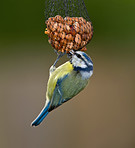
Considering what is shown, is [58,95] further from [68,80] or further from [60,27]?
[60,27]

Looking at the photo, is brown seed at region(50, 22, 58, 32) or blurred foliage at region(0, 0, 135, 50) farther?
blurred foliage at region(0, 0, 135, 50)

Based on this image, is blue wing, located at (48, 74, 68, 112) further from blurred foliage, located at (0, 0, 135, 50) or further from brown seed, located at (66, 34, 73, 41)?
blurred foliage, located at (0, 0, 135, 50)

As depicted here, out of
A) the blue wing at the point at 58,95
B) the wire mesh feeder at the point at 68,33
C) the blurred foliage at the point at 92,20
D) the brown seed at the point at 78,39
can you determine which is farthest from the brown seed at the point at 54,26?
the blurred foliage at the point at 92,20

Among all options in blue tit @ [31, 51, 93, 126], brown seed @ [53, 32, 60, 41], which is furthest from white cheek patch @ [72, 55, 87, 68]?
brown seed @ [53, 32, 60, 41]

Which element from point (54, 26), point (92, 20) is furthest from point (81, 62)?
point (92, 20)

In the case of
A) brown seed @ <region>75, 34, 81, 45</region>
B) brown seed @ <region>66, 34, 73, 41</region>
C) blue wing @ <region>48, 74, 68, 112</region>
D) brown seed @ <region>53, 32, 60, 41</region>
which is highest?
brown seed @ <region>53, 32, 60, 41</region>

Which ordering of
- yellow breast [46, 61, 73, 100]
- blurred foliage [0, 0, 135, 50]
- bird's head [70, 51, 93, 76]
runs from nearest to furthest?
bird's head [70, 51, 93, 76] → yellow breast [46, 61, 73, 100] → blurred foliage [0, 0, 135, 50]

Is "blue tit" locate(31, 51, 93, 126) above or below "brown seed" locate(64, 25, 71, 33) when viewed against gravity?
below
